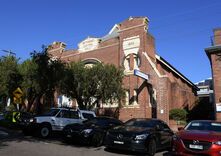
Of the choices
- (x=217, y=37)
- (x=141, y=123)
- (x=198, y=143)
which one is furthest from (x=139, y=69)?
(x=198, y=143)

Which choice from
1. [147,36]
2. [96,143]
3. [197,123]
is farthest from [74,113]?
[147,36]

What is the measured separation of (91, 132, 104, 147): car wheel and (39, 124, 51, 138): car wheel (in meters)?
3.90

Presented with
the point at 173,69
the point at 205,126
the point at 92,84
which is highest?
the point at 173,69

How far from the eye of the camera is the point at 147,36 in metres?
33.5

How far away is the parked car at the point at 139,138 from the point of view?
13.8 meters

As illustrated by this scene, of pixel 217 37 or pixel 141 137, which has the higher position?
pixel 217 37

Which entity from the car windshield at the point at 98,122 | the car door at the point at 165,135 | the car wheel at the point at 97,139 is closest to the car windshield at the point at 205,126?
the car door at the point at 165,135

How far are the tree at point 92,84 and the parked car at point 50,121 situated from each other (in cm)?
757

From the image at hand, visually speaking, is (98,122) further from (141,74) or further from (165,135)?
(141,74)

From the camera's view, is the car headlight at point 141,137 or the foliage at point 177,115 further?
the foliage at point 177,115

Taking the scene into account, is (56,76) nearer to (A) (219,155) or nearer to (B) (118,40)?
(B) (118,40)

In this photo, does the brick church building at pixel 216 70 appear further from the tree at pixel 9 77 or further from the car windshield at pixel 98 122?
the tree at pixel 9 77

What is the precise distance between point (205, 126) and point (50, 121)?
383 inches

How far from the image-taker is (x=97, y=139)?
16.7 m
